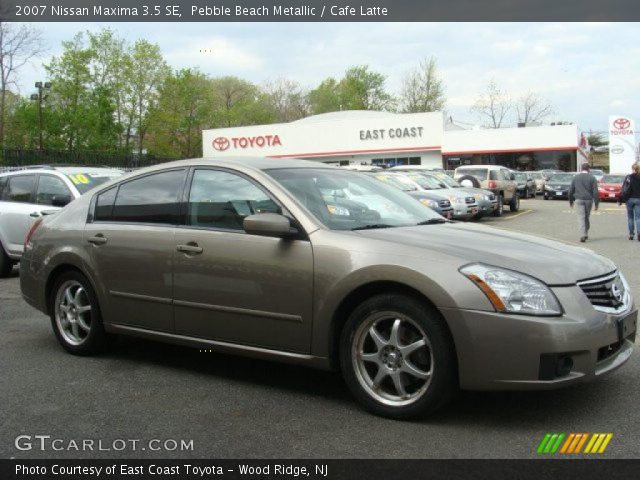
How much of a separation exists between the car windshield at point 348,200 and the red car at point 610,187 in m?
32.0

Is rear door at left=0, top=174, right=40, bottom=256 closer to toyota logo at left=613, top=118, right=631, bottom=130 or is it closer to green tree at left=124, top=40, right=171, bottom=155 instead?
toyota logo at left=613, top=118, right=631, bottom=130

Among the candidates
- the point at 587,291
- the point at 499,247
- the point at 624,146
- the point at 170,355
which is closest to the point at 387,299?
the point at 499,247

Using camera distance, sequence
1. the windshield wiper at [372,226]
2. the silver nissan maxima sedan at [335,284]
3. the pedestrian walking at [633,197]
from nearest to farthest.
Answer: the silver nissan maxima sedan at [335,284]
the windshield wiper at [372,226]
the pedestrian walking at [633,197]

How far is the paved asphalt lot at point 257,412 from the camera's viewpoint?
3662 millimetres

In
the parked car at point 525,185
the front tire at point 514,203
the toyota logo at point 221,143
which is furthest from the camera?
the toyota logo at point 221,143

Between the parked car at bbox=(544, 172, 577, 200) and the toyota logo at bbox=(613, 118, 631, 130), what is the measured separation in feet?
41.1

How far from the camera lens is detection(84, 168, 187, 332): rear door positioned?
16.6 feet

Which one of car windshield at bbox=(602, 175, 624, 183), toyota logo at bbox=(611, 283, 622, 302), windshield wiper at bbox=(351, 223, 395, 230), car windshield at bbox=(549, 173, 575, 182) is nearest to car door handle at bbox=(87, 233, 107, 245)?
windshield wiper at bbox=(351, 223, 395, 230)

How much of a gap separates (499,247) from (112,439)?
245 cm

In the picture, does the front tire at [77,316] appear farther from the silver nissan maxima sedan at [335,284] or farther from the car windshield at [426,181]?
the car windshield at [426,181]

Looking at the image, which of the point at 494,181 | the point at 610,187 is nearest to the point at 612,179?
the point at 610,187

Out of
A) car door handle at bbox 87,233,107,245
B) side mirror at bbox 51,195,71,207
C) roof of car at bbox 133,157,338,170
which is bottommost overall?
car door handle at bbox 87,233,107,245

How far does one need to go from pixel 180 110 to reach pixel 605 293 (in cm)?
6873

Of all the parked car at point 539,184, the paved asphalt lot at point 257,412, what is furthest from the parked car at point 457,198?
the parked car at point 539,184
